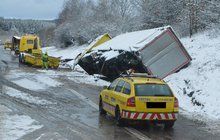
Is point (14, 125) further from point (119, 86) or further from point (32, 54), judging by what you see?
point (32, 54)

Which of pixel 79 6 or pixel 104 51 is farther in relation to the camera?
pixel 79 6

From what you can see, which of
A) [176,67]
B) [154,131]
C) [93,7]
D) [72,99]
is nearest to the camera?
[154,131]

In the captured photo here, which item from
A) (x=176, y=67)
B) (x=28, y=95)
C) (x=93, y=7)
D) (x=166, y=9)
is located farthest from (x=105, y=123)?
(x=93, y=7)

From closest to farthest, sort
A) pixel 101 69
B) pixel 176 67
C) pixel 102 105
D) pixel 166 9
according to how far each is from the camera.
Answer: pixel 102 105 < pixel 176 67 < pixel 101 69 < pixel 166 9

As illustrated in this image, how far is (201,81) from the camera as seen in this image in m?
22.5

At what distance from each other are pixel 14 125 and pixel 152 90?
4275 mm

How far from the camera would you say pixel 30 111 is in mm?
18328

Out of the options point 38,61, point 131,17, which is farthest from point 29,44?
point 38,61

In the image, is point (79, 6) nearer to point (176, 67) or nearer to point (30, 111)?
point (176, 67)

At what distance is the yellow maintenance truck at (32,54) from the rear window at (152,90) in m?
29.4

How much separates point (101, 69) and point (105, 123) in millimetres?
17141

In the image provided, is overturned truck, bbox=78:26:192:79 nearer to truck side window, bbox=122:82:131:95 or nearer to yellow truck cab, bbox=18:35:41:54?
truck side window, bbox=122:82:131:95

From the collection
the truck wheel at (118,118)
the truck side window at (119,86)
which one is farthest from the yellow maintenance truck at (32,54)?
the truck wheel at (118,118)

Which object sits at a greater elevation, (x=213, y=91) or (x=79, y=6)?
(x=79, y=6)
